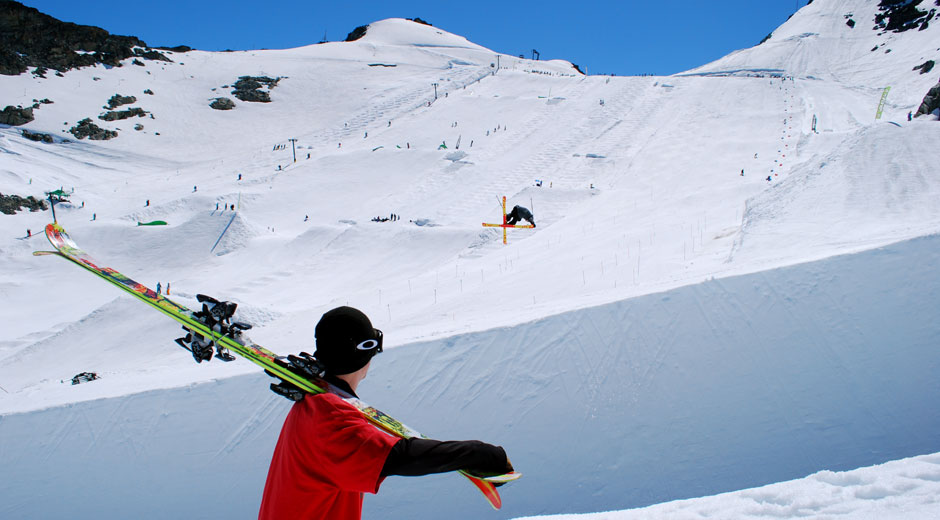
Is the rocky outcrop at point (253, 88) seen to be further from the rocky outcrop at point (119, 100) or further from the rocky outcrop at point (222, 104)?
the rocky outcrop at point (119, 100)

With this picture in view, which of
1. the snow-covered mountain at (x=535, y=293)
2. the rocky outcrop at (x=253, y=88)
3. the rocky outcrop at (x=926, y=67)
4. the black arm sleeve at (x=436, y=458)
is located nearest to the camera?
the black arm sleeve at (x=436, y=458)

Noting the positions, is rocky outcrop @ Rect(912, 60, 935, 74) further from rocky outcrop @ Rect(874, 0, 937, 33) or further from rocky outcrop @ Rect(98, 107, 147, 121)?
rocky outcrop @ Rect(98, 107, 147, 121)

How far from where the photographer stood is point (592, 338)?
18.7ft

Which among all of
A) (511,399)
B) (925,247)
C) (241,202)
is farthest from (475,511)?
(241,202)

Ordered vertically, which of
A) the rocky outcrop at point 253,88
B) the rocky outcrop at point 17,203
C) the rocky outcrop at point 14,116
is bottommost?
the rocky outcrop at point 17,203

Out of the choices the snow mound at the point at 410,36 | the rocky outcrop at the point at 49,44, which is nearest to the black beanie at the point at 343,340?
the rocky outcrop at the point at 49,44

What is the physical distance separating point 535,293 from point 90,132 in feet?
125

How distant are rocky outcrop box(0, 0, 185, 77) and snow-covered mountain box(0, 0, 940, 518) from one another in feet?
40.8

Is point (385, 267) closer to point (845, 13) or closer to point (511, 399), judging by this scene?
point (511, 399)

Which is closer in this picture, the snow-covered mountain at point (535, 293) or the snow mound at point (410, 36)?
the snow-covered mountain at point (535, 293)

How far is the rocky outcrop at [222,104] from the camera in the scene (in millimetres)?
44000

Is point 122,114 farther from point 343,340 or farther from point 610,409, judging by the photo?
point 343,340

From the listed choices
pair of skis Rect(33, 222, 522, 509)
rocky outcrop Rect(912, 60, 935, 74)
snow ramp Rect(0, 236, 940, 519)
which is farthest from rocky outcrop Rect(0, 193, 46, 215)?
rocky outcrop Rect(912, 60, 935, 74)

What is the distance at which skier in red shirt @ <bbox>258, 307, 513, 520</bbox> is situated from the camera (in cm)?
150
